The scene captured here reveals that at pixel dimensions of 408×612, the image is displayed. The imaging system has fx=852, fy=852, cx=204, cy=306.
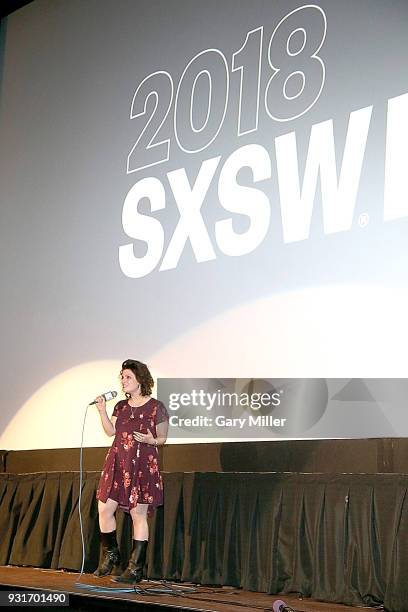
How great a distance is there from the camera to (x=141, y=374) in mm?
4707

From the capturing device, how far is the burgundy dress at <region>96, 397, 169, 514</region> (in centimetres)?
456

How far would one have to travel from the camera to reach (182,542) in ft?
15.9

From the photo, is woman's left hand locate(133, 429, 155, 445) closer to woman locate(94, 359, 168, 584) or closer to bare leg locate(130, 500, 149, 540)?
woman locate(94, 359, 168, 584)

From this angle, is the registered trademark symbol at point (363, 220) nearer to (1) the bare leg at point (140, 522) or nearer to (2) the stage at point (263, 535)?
(2) the stage at point (263, 535)

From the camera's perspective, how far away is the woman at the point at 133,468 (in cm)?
453

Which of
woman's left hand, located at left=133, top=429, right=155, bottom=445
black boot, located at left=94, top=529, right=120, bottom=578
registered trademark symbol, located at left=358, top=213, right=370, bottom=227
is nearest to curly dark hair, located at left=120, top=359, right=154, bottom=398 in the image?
woman's left hand, located at left=133, top=429, right=155, bottom=445

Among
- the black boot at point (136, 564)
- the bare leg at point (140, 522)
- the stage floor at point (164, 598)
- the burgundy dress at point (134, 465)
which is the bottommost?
the stage floor at point (164, 598)

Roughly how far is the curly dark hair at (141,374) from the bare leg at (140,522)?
63cm

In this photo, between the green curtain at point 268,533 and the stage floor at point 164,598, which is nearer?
the stage floor at point 164,598

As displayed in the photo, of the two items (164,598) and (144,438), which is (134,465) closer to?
(144,438)

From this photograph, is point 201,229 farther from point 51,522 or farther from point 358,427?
point 51,522

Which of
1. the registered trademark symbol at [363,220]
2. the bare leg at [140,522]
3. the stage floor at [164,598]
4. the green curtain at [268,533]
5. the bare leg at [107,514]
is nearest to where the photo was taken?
the stage floor at [164,598]

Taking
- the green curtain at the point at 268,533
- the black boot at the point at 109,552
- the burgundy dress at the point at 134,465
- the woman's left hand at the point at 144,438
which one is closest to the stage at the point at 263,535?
the green curtain at the point at 268,533

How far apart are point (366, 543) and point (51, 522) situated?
2348 mm
